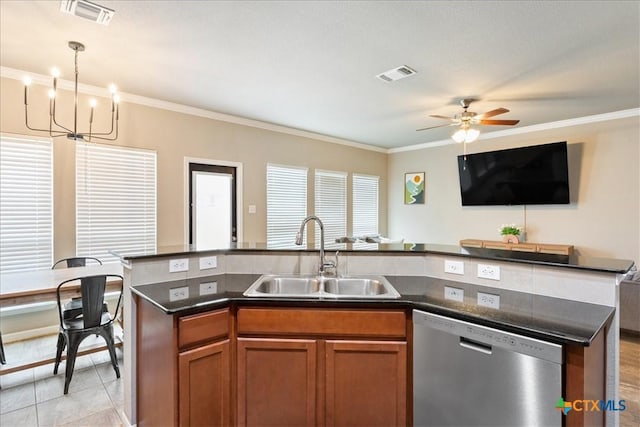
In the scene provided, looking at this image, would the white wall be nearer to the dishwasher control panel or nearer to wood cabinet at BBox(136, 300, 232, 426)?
the dishwasher control panel

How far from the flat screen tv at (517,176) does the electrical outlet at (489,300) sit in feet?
13.8

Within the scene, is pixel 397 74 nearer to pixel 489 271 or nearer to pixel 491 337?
pixel 489 271

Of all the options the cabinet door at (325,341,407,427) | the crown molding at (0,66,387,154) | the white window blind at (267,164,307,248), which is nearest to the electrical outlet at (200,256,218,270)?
the cabinet door at (325,341,407,427)

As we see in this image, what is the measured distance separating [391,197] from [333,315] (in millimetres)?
5936

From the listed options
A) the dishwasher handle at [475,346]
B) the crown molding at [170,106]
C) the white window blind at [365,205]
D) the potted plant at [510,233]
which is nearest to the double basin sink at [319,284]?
the dishwasher handle at [475,346]

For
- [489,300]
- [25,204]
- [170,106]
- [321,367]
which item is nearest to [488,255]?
[489,300]

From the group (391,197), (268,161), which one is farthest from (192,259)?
(391,197)

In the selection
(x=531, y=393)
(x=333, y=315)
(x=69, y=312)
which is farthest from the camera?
(x=69, y=312)

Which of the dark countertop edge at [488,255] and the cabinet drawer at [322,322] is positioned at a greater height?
the dark countertop edge at [488,255]

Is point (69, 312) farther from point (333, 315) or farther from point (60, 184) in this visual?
point (333, 315)

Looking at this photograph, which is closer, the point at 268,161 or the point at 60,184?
the point at 60,184

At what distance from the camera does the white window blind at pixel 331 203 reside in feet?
20.1

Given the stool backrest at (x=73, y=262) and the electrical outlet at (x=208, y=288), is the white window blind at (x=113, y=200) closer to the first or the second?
the stool backrest at (x=73, y=262)

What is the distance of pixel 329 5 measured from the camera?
2223 millimetres
